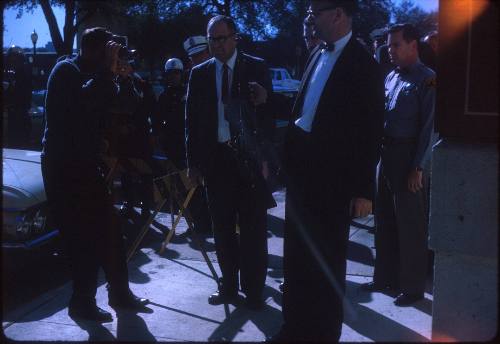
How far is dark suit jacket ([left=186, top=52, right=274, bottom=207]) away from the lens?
14.5ft

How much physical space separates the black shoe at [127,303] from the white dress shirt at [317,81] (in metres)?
1.80

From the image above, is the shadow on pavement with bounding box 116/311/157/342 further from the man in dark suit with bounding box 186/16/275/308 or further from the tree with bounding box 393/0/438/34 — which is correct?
the tree with bounding box 393/0/438/34

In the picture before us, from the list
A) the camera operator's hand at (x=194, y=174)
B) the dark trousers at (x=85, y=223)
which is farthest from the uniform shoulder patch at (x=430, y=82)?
the dark trousers at (x=85, y=223)

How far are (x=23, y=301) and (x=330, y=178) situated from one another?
8.53 feet

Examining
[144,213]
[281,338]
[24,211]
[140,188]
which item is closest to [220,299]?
[281,338]

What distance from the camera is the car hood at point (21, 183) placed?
4816 mm

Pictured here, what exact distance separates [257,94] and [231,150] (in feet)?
1.45

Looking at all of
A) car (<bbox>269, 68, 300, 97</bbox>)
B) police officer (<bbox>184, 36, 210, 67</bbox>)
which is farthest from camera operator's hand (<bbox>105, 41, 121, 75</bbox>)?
car (<bbox>269, 68, 300, 97</bbox>)

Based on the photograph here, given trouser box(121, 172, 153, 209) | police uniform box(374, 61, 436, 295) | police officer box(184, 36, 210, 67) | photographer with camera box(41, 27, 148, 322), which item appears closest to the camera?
photographer with camera box(41, 27, 148, 322)

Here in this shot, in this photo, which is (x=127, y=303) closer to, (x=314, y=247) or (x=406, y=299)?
(x=314, y=247)

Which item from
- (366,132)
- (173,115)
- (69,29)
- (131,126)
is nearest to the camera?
(366,132)

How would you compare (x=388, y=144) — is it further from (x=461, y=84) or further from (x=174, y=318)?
(x=174, y=318)

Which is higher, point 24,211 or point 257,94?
point 257,94

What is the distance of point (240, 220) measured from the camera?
4512mm
